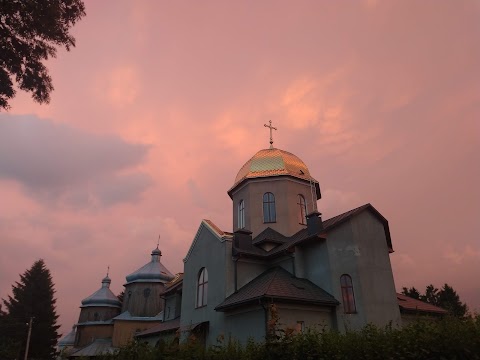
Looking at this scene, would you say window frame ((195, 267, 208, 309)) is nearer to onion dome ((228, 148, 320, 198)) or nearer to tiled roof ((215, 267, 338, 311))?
tiled roof ((215, 267, 338, 311))

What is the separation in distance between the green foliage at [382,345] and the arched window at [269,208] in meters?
15.1

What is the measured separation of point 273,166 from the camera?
2678 centimetres

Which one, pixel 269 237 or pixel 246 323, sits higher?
pixel 269 237

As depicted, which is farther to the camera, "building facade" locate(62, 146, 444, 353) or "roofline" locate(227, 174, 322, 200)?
"roofline" locate(227, 174, 322, 200)

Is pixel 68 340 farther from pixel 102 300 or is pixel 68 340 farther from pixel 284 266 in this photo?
pixel 284 266

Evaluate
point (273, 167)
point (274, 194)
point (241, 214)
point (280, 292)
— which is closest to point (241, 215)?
point (241, 214)

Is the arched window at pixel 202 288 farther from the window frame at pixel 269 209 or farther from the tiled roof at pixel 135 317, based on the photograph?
the tiled roof at pixel 135 317

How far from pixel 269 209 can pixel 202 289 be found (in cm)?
707

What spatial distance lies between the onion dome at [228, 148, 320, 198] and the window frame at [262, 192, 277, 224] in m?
1.48

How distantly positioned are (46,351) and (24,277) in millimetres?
11329

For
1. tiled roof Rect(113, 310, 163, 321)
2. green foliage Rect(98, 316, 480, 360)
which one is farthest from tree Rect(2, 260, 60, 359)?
green foliage Rect(98, 316, 480, 360)

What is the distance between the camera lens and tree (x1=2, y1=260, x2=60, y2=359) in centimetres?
4525

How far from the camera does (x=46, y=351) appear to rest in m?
46.0

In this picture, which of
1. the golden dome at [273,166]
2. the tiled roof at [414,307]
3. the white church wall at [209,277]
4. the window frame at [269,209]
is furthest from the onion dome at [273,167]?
the tiled roof at [414,307]
